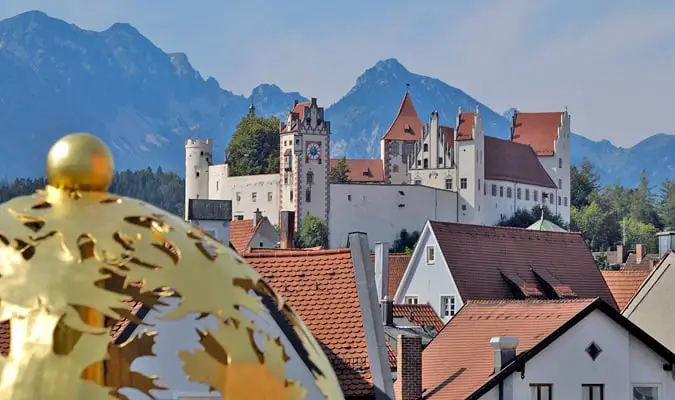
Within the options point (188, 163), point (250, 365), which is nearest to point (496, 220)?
point (188, 163)

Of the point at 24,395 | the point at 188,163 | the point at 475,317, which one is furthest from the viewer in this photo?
the point at 188,163

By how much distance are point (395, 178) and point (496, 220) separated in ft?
67.0

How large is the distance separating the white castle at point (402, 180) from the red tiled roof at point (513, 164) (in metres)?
0.10

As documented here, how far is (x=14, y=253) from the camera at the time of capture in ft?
13.8

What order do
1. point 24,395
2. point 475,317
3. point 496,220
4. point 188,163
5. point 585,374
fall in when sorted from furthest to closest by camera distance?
point 188,163, point 496,220, point 475,317, point 585,374, point 24,395

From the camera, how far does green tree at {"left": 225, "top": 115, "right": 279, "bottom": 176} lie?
14925 cm

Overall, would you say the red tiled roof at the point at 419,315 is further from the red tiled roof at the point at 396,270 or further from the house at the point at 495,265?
the red tiled roof at the point at 396,270

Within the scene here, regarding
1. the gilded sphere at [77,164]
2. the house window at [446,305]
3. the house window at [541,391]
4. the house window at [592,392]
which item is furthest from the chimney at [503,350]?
the house window at [446,305]

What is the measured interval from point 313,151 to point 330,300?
12571 centimetres

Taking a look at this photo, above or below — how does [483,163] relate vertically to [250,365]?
above

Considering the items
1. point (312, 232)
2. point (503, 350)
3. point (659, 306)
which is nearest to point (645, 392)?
point (503, 350)

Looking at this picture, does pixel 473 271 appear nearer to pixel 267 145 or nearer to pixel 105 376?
pixel 105 376

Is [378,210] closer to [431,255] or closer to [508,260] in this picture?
[431,255]

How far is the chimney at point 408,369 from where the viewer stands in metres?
22.9
